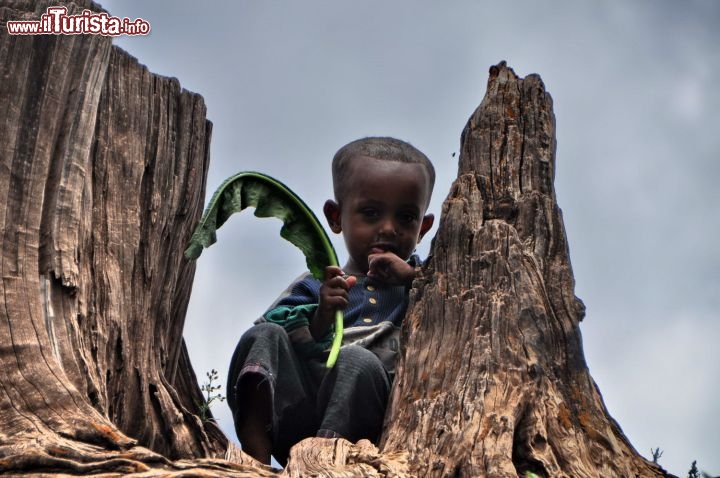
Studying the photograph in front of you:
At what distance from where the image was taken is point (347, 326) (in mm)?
5355

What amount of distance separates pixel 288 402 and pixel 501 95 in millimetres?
1725

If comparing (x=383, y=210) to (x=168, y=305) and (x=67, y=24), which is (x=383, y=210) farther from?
(x=67, y=24)

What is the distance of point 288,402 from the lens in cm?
477

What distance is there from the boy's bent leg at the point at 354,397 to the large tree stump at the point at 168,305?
1.08ft

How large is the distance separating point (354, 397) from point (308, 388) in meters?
0.45

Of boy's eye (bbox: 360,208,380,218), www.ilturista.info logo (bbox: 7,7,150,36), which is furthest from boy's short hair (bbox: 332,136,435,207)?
www.ilturista.info logo (bbox: 7,7,150,36)

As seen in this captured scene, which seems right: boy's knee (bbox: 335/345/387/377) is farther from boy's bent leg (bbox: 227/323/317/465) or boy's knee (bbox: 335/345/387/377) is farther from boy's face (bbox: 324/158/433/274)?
boy's face (bbox: 324/158/433/274)

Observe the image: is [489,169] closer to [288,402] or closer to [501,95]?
[501,95]

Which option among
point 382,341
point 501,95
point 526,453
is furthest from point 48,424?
point 501,95

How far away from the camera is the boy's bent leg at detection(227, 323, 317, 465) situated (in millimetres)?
4547

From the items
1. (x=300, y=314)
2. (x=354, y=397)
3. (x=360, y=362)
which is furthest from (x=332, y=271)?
(x=354, y=397)

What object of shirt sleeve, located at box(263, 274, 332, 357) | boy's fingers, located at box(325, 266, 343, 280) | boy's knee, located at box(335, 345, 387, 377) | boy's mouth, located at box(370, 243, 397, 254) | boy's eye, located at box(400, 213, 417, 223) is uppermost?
boy's eye, located at box(400, 213, 417, 223)

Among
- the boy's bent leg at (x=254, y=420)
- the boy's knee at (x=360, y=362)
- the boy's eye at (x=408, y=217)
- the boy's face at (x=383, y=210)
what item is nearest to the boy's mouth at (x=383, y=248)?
the boy's face at (x=383, y=210)

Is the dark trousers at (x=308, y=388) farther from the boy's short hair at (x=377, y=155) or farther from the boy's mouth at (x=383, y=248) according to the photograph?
the boy's short hair at (x=377, y=155)
